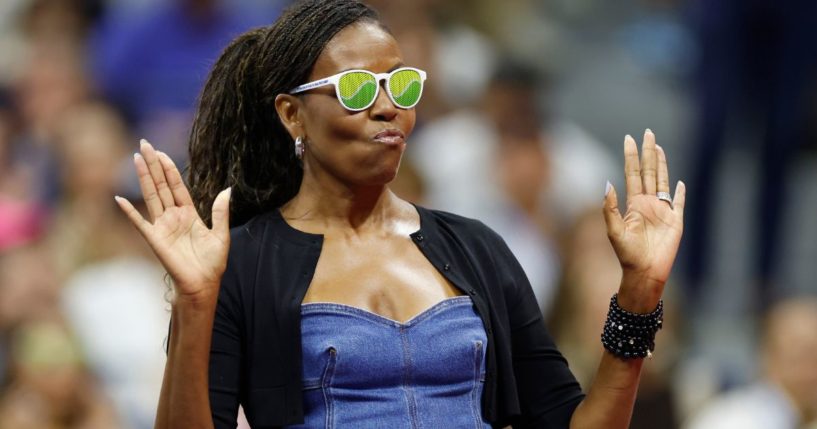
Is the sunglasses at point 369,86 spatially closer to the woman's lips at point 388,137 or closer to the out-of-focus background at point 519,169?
the woman's lips at point 388,137

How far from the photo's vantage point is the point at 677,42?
922cm

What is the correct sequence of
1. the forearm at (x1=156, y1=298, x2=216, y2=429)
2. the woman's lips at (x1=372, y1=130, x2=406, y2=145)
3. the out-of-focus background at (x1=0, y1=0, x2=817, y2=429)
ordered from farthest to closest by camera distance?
the out-of-focus background at (x1=0, y1=0, x2=817, y2=429) < the woman's lips at (x1=372, y1=130, x2=406, y2=145) < the forearm at (x1=156, y1=298, x2=216, y2=429)

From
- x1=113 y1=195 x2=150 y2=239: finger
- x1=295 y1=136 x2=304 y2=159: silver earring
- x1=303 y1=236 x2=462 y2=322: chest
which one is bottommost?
x1=303 y1=236 x2=462 y2=322: chest

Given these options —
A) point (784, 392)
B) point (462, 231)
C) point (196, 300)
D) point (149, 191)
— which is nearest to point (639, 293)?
point (462, 231)

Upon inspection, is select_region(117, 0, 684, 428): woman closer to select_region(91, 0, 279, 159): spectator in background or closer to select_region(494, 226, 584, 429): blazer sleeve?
select_region(494, 226, 584, 429): blazer sleeve

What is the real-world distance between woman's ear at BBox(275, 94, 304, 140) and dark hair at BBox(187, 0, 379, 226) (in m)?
0.02

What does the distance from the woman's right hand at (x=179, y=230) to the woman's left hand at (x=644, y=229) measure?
2.56 feet

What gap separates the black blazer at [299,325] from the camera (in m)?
3.09

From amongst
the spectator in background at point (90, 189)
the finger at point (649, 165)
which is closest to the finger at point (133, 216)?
the finger at point (649, 165)

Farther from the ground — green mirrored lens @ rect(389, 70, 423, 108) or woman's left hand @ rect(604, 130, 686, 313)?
green mirrored lens @ rect(389, 70, 423, 108)

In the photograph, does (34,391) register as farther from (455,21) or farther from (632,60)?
(632,60)

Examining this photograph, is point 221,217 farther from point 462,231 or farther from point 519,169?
point 519,169

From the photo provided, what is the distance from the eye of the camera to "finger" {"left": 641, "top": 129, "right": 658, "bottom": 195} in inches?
130

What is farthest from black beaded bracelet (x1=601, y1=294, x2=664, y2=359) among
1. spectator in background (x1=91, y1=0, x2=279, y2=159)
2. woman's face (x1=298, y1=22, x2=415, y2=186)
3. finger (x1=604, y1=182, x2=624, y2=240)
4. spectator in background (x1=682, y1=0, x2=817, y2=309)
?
spectator in background (x1=682, y1=0, x2=817, y2=309)
